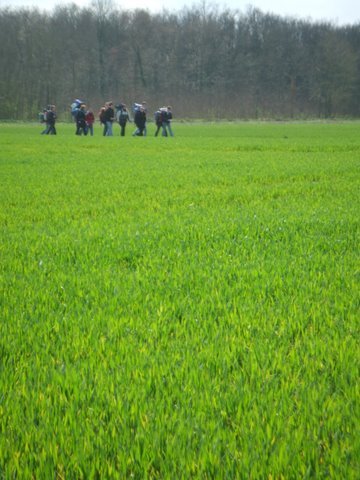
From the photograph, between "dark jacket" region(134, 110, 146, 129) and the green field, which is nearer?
the green field

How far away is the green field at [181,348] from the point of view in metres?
1.92

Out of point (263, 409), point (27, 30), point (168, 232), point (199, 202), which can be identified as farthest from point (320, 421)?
point (27, 30)

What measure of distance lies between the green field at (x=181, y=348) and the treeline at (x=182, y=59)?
76097 millimetres

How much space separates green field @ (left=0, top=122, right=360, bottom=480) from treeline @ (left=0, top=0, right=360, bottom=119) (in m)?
76.1

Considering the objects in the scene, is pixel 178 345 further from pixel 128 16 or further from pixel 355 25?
pixel 355 25

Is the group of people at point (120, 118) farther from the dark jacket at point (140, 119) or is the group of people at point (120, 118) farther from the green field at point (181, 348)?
the green field at point (181, 348)

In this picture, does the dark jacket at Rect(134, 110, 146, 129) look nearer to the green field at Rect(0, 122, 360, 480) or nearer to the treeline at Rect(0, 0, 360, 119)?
the green field at Rect(0, 122, 360, 480)

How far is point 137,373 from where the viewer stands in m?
2.49

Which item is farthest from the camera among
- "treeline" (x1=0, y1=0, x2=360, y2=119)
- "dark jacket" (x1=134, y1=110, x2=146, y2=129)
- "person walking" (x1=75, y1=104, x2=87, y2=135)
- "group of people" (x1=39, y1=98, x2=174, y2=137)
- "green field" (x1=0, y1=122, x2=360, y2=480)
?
"treeline" (x1=0, y1=0, x2=360, y2=119)

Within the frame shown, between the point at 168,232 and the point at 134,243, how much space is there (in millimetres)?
730

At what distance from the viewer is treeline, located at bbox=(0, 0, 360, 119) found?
8412 cm

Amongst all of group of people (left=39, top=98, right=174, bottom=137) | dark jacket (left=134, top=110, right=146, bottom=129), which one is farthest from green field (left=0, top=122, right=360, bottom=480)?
dark jacket (left=134, top=110, right=146, bottom=129)

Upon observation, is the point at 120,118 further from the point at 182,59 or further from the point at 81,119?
the point at 182,59

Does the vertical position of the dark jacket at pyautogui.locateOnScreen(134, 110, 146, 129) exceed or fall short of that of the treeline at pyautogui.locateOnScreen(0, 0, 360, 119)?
it falls short
